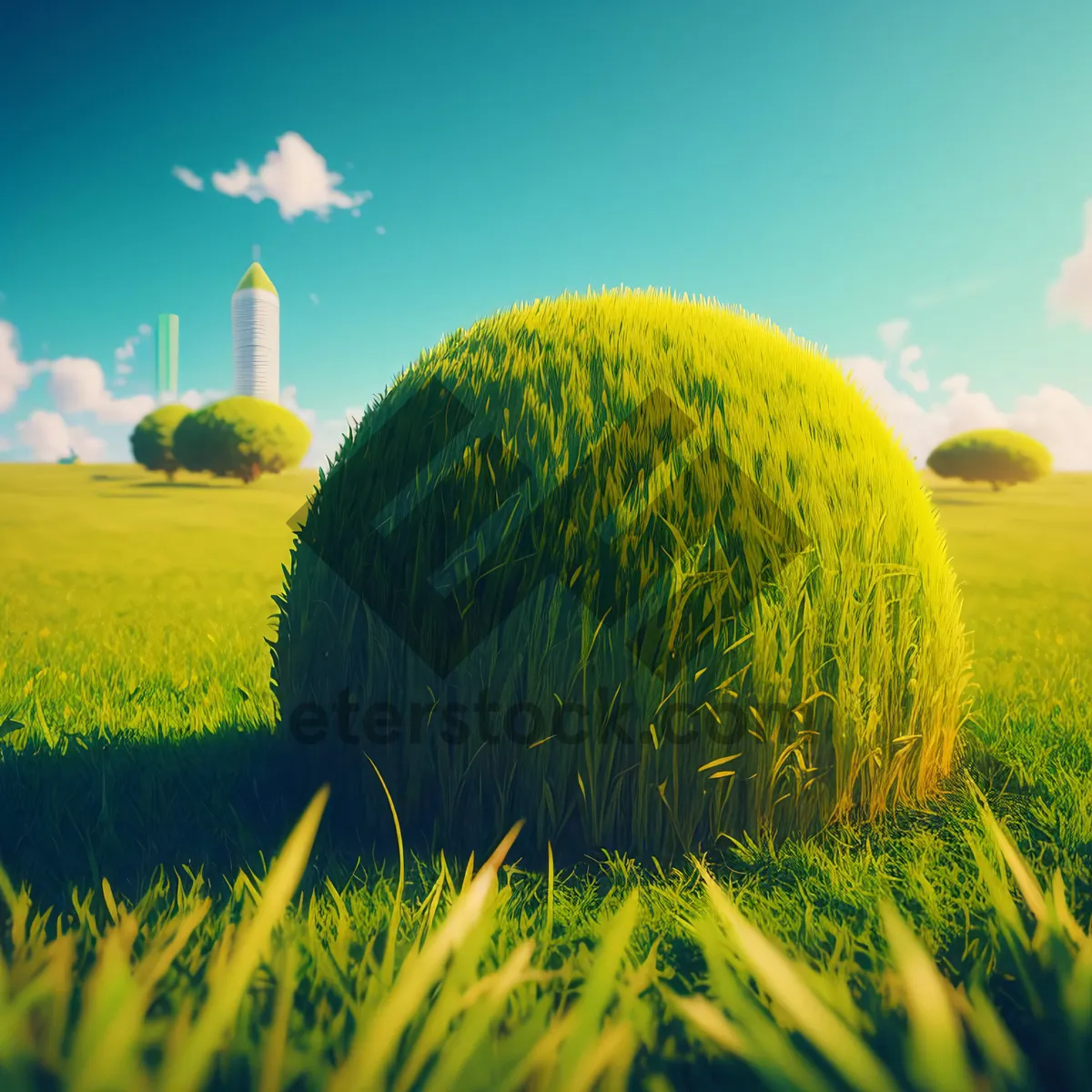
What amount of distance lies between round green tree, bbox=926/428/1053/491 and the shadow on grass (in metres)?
51.9

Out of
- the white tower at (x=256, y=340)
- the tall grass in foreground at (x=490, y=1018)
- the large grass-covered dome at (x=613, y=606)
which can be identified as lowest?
the tall grass in foreground at (x=490, y=1018)

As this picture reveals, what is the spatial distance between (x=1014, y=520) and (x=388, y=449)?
31052 mm

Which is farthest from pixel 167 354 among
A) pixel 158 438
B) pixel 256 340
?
pixel 158 438

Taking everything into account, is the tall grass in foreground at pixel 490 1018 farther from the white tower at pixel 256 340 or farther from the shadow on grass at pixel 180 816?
the white tower at pixel 256 340

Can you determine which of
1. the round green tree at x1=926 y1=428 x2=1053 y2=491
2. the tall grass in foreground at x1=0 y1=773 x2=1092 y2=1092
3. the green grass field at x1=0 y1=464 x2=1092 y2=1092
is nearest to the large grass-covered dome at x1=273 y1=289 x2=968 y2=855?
the green grass field at x1=0 y1=464 x2=1092 y2=1092

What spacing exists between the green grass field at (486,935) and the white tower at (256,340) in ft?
397

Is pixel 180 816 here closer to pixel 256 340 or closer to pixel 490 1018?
pixel 490 1018

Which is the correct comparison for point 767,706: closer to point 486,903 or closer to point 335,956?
point 486,903

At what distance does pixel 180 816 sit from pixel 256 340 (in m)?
127

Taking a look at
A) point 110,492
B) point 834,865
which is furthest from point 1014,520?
point 110,492

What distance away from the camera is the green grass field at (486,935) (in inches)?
51.9

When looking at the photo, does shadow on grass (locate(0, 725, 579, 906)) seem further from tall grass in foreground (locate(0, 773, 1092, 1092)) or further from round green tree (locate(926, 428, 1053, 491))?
round green tree (locate(926, 428, 1053, 491))

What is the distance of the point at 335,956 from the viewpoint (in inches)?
69.7

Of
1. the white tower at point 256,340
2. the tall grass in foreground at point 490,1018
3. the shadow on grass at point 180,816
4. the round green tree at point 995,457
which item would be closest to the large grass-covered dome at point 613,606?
the shadow on grass at point 180,816
